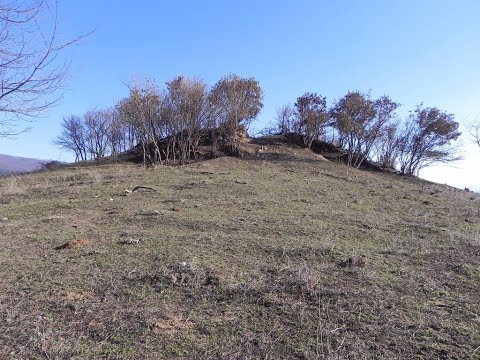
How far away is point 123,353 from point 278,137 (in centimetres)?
1883

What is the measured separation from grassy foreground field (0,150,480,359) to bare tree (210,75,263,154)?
1104cm

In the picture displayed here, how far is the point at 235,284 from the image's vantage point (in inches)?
144

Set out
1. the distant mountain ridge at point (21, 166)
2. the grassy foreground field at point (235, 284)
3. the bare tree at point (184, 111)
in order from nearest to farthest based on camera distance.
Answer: the grassy foreground field at point (235, 284) < the bare tree at point (184, 111) < the distant mountain ridge at point (21, 166)

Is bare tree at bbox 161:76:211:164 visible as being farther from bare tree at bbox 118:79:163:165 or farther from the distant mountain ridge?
the distant mountain ridge

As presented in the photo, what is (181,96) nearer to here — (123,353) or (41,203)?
(41,203)

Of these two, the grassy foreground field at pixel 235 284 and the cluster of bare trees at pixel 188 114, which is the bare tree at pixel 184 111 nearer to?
the cluster of bare trees at pixel 188 114

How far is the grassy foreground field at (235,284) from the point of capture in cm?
275

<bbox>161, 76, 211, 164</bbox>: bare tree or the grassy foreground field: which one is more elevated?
<bbox>161, 76, 211, 164</bbox>: bare tree

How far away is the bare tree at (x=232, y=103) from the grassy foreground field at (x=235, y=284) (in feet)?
36.2

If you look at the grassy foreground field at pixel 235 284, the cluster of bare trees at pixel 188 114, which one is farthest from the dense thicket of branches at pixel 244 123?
the grassy foreground field at pixel 235 284

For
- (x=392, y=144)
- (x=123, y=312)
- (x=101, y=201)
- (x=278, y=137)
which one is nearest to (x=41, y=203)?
(x=101, y=201)

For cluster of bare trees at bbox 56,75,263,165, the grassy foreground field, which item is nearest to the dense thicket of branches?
cluster of bare trees at bbox 56,75,263,165

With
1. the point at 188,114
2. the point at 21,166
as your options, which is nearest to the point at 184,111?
the point at 188,114

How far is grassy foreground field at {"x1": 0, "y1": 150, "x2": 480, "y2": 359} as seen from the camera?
Result: 2.75 meters
